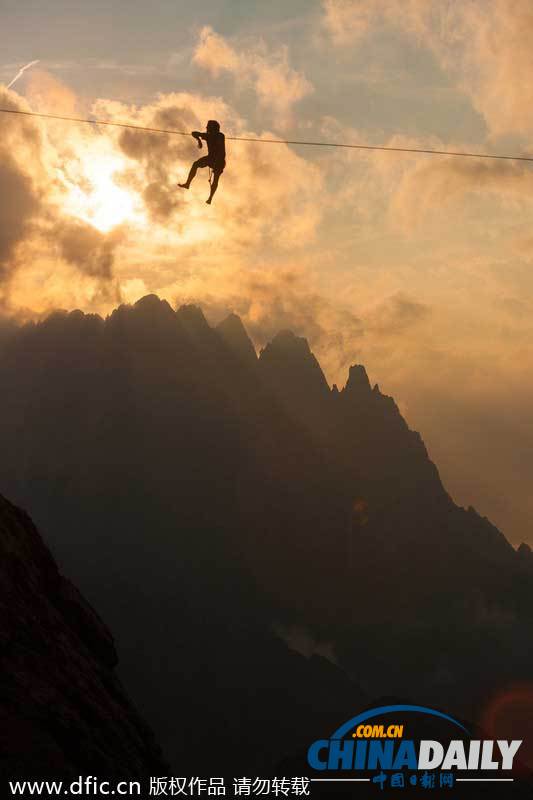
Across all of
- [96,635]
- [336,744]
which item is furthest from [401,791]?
[96,635]

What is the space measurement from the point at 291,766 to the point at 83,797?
136 meters

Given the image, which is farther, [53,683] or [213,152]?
[213,152]

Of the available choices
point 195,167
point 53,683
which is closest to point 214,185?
point 195,167

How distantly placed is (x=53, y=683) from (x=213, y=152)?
16943mm

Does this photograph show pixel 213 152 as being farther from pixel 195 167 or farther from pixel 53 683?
pixel 53 683

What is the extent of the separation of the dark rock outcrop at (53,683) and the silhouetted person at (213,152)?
42.5ft

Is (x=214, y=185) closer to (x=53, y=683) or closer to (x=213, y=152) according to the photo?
(x=213, y=152)

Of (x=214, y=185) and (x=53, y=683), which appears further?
(x=214, y=185)

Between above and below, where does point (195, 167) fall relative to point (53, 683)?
above

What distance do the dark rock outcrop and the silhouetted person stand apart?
42.5 feet

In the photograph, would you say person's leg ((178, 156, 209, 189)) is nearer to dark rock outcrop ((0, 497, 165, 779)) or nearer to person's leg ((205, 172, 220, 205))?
person's leg ((205, 172, 220, 205))

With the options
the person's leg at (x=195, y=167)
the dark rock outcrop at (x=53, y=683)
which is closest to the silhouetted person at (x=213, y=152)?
the person's leg at (x=195, y=167)

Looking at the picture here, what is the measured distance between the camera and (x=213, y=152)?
2184cm

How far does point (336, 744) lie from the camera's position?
27.0m
